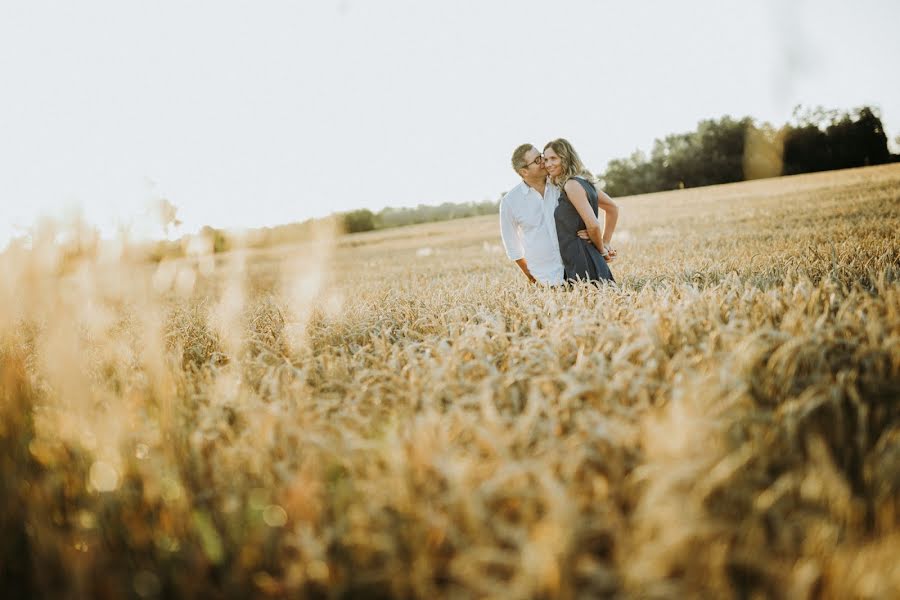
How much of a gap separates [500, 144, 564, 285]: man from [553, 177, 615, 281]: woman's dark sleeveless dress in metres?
0.26

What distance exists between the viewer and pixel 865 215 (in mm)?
9641

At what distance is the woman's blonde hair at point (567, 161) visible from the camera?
532cm

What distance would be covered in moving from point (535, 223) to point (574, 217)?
0.58m

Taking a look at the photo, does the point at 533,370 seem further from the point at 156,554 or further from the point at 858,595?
the point at 156,554

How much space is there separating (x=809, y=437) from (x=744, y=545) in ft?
1.74

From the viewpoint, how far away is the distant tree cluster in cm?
6141

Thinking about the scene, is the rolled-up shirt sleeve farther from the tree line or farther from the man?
the tree line

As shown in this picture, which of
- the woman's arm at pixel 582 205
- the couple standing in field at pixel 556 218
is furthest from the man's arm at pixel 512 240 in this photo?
the woman's arm at pixel 582 205

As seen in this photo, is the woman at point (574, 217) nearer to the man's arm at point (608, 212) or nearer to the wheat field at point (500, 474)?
the man's arm at point (608, 212)

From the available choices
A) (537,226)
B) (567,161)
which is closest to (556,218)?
(537,226)

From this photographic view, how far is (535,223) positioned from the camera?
5871 millimetres

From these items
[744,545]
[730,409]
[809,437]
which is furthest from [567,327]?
[744,545]

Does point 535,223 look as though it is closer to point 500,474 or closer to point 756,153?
point 500,474

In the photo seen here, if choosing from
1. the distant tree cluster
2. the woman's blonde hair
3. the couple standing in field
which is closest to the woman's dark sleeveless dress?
the couple standing in field
